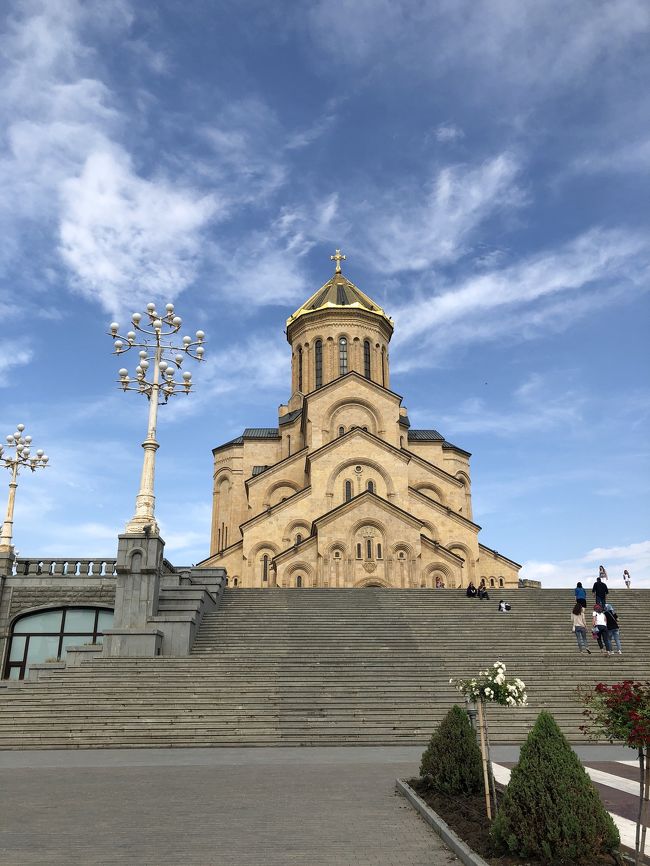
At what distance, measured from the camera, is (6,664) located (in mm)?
22062

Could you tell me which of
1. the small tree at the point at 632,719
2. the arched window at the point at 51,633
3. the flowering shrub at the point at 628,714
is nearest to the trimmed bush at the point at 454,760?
the small tree at the point at 632,719

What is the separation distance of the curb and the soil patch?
63 mm

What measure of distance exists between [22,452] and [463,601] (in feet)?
57.9

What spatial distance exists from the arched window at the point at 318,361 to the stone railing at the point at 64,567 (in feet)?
80.0

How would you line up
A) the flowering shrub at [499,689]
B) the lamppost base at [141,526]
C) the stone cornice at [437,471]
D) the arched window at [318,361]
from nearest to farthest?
the flowering shrub at [499,689] → the lamppost base at [141,526] → the stone cornice at [437,471] → the arched window at [318,361]

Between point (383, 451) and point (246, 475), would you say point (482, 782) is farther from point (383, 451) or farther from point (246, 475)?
point (246, 475)

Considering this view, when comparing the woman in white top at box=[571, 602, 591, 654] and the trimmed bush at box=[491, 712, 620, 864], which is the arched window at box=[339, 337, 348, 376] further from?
the trimmed bush at box=[491, 712, 620, 864]

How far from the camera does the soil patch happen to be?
16.0 ft

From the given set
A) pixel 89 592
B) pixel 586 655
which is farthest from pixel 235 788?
pixel 89 592

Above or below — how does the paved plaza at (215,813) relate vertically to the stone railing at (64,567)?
below

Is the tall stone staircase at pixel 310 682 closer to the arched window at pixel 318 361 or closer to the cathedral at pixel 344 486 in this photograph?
the cathedral at pixel 344 486

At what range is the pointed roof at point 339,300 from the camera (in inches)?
1817

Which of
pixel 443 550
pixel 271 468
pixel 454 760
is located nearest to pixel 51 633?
pixel 454 760


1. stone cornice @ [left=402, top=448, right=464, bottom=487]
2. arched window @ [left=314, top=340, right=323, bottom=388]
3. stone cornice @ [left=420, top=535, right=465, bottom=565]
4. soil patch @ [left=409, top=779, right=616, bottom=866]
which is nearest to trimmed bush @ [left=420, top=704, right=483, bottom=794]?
soil patch @ [left=409, top=779, right=616, bottom=866]
